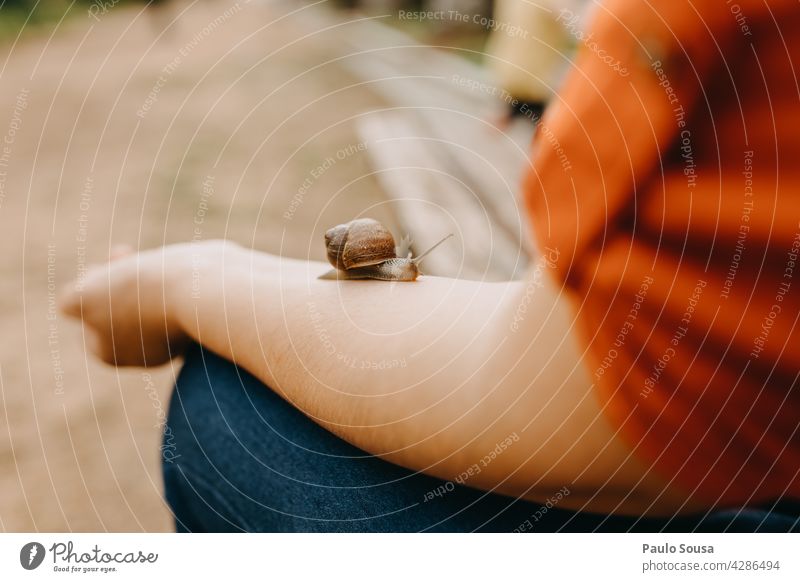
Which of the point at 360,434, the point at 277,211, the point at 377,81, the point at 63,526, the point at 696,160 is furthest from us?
the point at 277,211

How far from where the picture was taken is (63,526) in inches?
30.7

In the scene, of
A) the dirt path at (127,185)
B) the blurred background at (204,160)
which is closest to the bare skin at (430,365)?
the blurred background at (204,160)

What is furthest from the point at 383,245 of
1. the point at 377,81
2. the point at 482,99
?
the point at 377,81

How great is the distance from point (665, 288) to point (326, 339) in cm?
21

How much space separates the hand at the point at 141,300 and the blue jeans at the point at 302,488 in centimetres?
5

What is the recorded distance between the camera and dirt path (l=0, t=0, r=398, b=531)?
0.90 meters

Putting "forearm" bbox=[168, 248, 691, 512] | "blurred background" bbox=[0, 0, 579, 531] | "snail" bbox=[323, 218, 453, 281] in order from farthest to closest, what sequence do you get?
"blurred background" bbox=[0, 0, 579, 531] → "snail" bbox=[323, 218, 453, 281] → "forearm" bbox=[168, 248, 691, 512]

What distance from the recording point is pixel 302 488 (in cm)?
44
